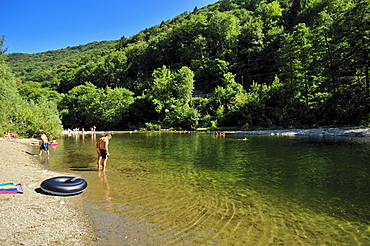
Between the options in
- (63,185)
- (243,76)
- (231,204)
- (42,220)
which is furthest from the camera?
(243,76)

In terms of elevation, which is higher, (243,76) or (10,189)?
(243,76)

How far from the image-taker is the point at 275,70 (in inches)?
2552

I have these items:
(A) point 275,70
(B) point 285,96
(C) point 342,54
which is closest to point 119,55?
(A) point 275,70

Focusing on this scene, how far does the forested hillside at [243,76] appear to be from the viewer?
37.0 metres

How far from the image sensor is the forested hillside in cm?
3703

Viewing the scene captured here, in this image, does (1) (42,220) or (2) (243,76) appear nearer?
(1) (42,220)

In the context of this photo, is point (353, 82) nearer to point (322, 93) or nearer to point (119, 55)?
point (322, 93)

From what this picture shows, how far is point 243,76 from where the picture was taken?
7194 cm

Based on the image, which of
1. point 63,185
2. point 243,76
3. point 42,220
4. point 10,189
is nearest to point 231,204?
point 42,220

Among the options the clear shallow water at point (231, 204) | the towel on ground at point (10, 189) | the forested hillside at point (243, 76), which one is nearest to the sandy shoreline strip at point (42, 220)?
the towel on ground at point (10, 189)

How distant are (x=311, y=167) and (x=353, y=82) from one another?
32850mm

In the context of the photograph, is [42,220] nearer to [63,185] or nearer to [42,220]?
[42,220]

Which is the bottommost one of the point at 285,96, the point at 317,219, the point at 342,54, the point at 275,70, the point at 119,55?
the point at 317,219

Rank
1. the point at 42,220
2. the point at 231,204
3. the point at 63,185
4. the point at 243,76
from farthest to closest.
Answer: the point at 243,76, the point at 63,185, the point at 231,204, the point at 42,220
